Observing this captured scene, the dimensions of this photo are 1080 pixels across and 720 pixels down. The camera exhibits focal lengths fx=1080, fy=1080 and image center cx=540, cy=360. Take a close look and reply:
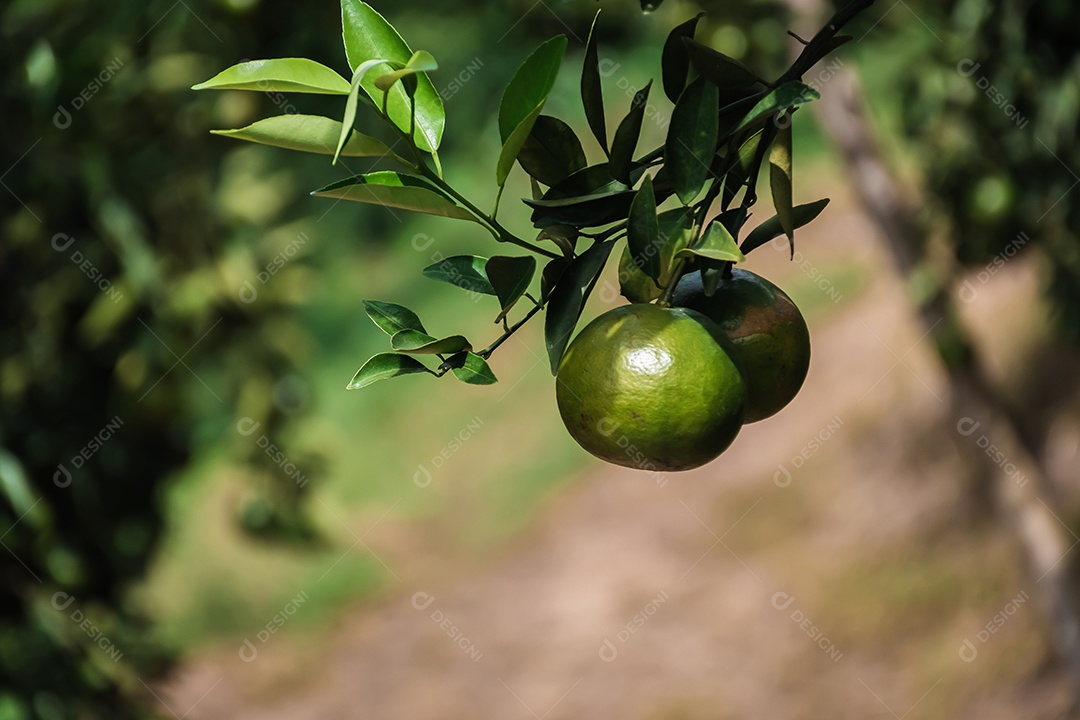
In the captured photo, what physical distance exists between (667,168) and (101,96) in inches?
51.8

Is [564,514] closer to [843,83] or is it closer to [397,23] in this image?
[397,23]

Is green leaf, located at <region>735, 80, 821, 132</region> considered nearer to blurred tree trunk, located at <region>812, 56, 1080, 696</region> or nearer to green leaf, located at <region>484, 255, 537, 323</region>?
green leaf, located at <region>484, 255, 537, 323</region>

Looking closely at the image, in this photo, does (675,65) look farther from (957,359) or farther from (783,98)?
(957,359)

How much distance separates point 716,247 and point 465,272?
15 centimetres

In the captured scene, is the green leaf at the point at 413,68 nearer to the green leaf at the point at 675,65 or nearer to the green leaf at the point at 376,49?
the green leaf at the point at 376,49

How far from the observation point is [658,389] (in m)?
0.59

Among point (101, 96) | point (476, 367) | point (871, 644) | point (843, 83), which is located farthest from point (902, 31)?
point (871, 644)

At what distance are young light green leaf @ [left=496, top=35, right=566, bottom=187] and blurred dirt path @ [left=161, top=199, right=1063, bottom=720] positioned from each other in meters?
2.81

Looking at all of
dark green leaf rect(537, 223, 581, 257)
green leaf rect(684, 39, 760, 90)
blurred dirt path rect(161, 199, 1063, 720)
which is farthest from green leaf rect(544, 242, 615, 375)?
blurred dirt path rect(161, 199, 1063, 720)

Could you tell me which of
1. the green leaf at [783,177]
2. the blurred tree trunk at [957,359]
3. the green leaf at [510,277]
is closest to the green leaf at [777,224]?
the green leaf at [783,177]

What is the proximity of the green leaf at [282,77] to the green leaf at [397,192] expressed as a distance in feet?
0.15

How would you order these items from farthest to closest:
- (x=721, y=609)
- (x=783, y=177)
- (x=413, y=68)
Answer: (x=721, y=609) → (x=783, y=177) → (x=413, y=68)

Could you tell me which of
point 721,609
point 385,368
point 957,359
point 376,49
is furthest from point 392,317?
point 721,609

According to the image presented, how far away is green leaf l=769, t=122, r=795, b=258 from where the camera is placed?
0.59m
